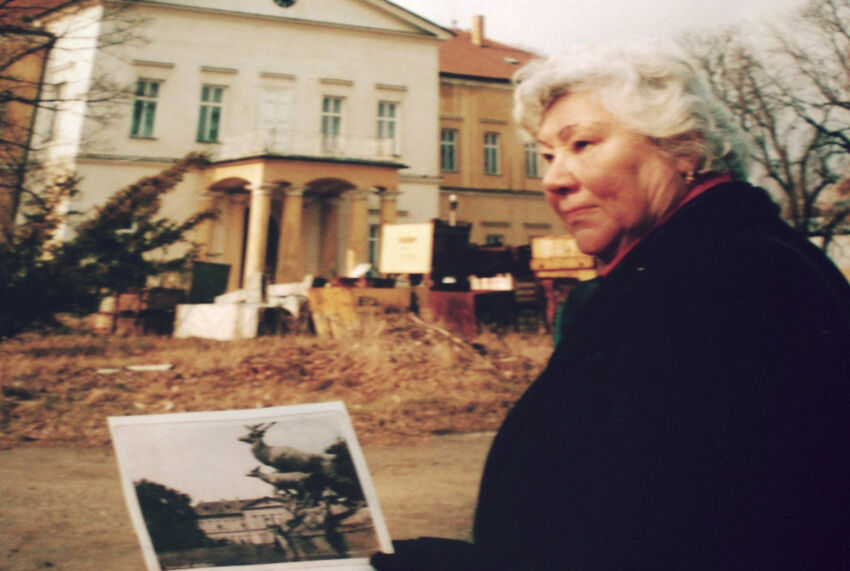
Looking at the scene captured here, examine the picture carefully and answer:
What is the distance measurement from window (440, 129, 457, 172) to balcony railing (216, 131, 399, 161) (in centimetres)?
610

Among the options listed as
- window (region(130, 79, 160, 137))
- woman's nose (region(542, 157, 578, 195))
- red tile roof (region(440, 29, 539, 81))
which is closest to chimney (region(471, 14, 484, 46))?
red tile roof (region(440, 29, 539, 81))

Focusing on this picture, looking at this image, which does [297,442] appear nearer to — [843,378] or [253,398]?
[843,378]

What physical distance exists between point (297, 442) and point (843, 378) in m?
1.06

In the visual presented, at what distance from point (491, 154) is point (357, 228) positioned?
412 inches

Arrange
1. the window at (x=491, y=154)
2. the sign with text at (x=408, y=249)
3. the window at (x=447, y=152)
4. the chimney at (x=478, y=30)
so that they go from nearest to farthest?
the sign with text at (x=408, y=249)
the window at (x=447, y=152)
the window at (x=491, y=154)
the chimney at (x=478, y=30)

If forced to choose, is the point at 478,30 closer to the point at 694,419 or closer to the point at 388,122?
the point at 388,122

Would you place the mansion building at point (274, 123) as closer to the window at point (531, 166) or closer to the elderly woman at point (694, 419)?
the window at point (531, 166)

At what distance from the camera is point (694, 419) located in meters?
0.98

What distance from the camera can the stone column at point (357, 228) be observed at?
71.1 ft

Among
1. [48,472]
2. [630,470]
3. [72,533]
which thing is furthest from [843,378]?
[48,472]

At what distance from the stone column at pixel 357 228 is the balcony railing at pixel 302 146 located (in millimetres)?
1385

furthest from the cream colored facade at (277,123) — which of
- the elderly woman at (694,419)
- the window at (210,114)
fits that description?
the elderly woman at (694,419)

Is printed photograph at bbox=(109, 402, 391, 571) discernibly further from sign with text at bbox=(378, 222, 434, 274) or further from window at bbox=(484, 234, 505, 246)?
window at bbox=(484, 234, 505, 246)

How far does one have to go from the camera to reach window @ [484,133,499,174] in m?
29.5
